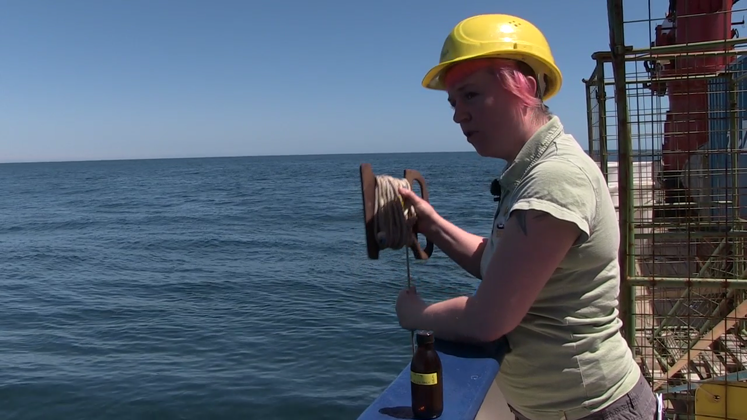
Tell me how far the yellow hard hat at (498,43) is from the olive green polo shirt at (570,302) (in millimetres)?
186

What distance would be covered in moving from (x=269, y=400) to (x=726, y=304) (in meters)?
→ 5.43

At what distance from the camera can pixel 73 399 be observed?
8.13 meters

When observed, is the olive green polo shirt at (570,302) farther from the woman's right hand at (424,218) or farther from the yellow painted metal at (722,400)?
the yellow painted metal at (722,400)

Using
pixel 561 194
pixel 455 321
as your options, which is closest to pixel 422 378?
pixel 455 321

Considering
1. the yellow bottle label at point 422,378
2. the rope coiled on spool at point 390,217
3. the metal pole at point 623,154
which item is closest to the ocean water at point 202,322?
the metal pole at point 623,154

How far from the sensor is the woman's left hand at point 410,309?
1800mm

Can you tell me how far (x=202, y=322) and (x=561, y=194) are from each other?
10.9m

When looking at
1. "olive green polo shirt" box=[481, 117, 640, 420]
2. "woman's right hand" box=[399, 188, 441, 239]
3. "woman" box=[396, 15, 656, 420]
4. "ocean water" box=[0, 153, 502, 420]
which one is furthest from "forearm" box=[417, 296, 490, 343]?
"ocean water" box=[0, 153, 502, 420]

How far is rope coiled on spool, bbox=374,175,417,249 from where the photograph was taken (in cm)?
186

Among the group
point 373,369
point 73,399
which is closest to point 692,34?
point 373,369

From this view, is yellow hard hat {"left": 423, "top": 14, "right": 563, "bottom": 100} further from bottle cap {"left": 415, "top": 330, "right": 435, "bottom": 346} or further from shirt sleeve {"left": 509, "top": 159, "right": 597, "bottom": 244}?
bottle cap {"left": 415, "top": 330, "right": 435, "bottom": 346}

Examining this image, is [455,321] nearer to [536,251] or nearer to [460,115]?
[536,251]

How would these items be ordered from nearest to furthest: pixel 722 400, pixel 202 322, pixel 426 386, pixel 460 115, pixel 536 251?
pixel 536 251
pixel 426 386
pixel 460 115
pixel 722 400
pixel 202 322

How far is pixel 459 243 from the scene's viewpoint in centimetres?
221
